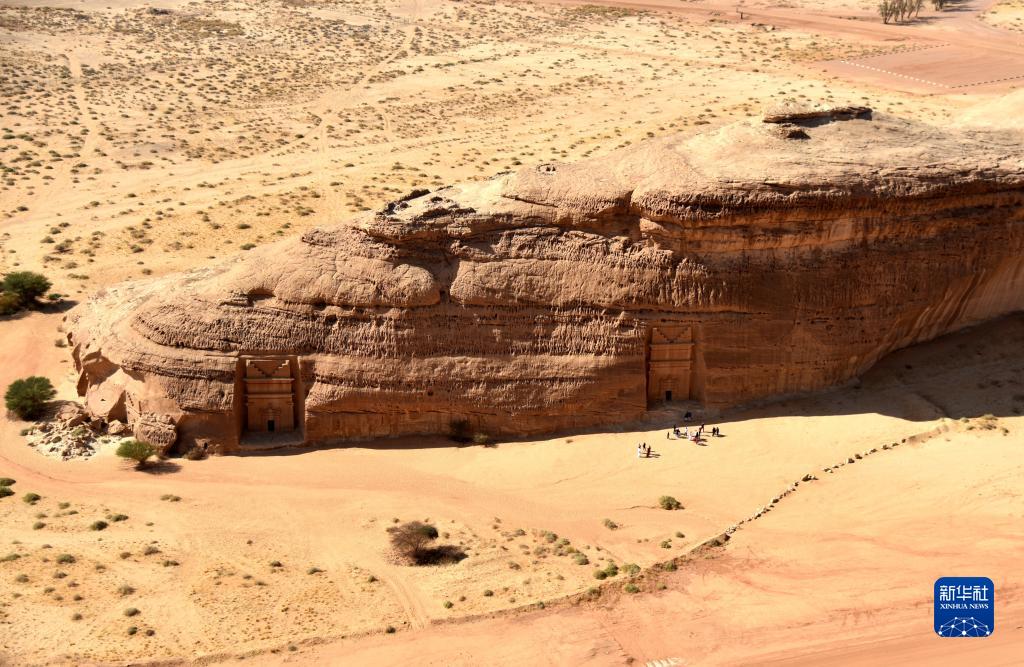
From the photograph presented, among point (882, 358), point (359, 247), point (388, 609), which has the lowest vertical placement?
point (388, 609)

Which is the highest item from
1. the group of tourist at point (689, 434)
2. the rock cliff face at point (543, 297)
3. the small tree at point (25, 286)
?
the rock cliff face at point (543, 297)

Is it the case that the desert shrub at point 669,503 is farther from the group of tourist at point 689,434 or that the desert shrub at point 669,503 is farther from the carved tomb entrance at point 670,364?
the carved tomb entrance at point 670,364

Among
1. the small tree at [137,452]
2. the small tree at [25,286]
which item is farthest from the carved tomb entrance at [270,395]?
the small tree at [25,286]

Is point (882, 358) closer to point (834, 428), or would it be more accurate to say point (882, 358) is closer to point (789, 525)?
point (834, 428)

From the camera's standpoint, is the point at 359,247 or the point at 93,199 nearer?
the point at 359,247

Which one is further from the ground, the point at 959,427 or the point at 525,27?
the point at 525,27

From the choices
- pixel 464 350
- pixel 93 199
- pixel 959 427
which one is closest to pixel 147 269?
pixel 93 199

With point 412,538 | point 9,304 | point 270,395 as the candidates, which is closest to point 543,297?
point 412,538
